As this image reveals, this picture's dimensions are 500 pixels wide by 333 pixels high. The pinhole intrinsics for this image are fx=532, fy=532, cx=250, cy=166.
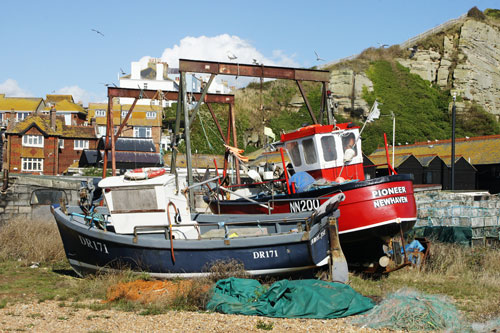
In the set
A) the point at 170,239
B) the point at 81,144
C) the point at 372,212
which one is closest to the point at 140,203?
the point at 170,239

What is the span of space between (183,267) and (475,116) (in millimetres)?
63759

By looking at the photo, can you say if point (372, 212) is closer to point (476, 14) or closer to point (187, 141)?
point (187, 141)

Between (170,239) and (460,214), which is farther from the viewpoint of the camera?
(460,214)

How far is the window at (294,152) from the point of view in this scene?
666 inches

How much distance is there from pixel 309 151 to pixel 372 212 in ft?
11.7

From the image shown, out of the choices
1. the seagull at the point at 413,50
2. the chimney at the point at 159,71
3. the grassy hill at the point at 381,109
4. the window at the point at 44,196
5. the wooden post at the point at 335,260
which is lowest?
the wooden post at the point at 335,260

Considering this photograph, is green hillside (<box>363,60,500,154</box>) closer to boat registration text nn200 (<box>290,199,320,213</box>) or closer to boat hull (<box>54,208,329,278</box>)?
boat registration text nn200 (<box>290,199,320,213</box>)

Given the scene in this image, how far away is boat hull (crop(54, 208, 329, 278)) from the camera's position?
11516 millimetres

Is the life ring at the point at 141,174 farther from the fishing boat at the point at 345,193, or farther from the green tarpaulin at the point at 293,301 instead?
the green tarpaulin at the point at 293,301

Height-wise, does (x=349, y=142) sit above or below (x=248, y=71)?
below

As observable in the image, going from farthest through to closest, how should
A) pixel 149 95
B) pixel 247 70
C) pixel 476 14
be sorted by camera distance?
pixel 476 14, pixel 149 95, pixel 247 70

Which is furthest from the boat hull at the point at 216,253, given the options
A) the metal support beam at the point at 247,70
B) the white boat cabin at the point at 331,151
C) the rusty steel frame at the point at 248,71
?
the metal support beam at the point at 247,70

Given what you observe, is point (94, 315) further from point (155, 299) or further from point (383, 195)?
point (383, 195)

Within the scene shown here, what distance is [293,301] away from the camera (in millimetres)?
9477
